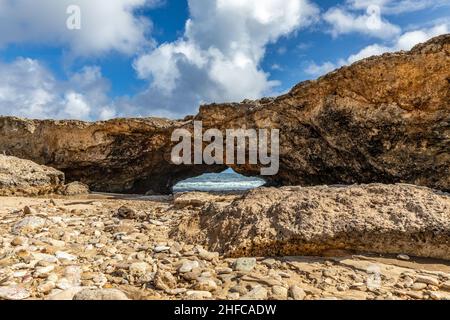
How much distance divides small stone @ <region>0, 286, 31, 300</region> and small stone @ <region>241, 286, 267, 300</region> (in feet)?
7.10

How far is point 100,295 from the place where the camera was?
10.7 feet

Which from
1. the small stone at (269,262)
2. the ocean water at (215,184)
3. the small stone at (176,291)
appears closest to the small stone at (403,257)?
the small stone at (269,262)

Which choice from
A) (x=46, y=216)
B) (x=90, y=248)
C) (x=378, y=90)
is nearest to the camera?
(x=90, y=248)

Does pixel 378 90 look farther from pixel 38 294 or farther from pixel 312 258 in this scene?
pixel 38 294

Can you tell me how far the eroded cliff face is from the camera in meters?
10.9

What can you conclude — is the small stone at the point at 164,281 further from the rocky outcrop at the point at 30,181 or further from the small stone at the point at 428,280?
the rocky outcrop at the point at 30,181

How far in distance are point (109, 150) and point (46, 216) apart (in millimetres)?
11003

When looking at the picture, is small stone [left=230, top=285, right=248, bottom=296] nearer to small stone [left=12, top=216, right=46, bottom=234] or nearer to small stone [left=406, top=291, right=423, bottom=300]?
small stone [left=406, top=291, right=423, bottom=300]

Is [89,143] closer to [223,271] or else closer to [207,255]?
[207,255]

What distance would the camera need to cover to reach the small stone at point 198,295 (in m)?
3.40

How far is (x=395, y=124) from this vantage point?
458 inches

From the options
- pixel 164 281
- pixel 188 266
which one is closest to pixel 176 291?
pixel 164 281

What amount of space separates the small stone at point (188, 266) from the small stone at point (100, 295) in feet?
2.77
